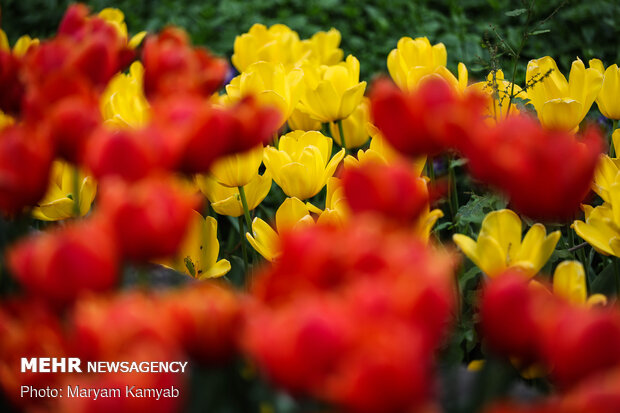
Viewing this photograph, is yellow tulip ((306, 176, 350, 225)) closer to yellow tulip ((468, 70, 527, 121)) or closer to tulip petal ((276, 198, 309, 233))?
tulip petal ((276, 198, 309, 233))

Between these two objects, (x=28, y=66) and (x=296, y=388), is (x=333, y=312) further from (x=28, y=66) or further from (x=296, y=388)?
(x=28, y=66)

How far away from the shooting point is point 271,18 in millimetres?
4246

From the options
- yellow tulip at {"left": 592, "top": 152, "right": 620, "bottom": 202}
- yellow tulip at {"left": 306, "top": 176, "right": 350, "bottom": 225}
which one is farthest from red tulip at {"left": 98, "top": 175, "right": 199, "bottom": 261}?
yellow tulip at {"left": 592, "top": 152, "right": 620, "bottom": 202}

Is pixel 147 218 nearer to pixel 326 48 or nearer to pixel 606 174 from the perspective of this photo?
pixel 606 174

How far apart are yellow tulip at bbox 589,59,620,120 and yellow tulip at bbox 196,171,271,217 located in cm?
80

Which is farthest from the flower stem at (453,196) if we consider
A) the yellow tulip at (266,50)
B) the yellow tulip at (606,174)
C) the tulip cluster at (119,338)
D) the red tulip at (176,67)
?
the tulip cluster at (119,338)

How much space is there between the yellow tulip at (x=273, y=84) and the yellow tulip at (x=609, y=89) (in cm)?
68

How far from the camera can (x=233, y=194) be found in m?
1.88

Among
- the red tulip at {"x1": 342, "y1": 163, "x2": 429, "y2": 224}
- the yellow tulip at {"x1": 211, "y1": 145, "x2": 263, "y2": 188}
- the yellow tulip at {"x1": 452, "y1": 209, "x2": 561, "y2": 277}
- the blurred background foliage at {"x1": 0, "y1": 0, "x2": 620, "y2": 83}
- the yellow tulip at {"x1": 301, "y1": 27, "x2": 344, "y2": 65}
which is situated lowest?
the blurred background foliage at {"x1": 0, "y1": 0, "x2": 620, "y2": 83}

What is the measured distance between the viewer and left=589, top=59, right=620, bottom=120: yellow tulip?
2.00 metres

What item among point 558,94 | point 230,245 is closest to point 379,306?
point 558,94

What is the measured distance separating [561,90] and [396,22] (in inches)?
84.9

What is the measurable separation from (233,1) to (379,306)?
3.75m

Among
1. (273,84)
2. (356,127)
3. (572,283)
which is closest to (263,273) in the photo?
(572,283)
